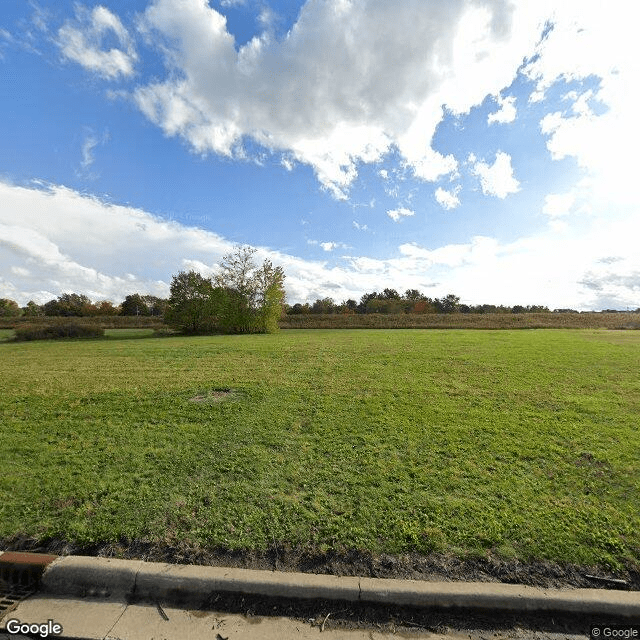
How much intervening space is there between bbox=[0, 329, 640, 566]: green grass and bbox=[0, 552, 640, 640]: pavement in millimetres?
369

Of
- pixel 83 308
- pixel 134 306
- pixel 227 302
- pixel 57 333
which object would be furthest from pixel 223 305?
pixel 83 308

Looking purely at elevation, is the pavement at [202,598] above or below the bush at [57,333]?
below

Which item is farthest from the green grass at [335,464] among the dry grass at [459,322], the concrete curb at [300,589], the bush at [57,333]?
the dry grass at [459,322]

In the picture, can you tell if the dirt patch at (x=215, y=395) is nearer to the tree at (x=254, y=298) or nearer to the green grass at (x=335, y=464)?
the green grass at (x=335, y=464)

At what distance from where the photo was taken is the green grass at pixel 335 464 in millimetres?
3252

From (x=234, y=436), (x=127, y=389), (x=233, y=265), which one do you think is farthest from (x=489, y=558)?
(x=233, y=265)

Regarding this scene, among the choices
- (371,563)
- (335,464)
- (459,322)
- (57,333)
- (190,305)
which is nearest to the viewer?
(371,563)

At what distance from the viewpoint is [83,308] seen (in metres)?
79.2

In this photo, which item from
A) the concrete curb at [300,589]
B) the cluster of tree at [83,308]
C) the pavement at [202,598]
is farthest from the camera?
the cluster of tree at [83,308]

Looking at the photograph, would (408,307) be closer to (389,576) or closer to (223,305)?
(223,305)

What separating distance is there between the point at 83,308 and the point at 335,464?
93.9m

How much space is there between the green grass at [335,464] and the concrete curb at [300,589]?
0.35 metres

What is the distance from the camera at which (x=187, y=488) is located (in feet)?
13.2

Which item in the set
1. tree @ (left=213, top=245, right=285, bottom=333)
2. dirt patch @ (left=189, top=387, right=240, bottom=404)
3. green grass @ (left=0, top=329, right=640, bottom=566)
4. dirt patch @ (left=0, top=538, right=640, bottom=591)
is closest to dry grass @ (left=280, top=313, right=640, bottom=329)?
tree @ (left=213, top=245, right=285, bottom=333)
